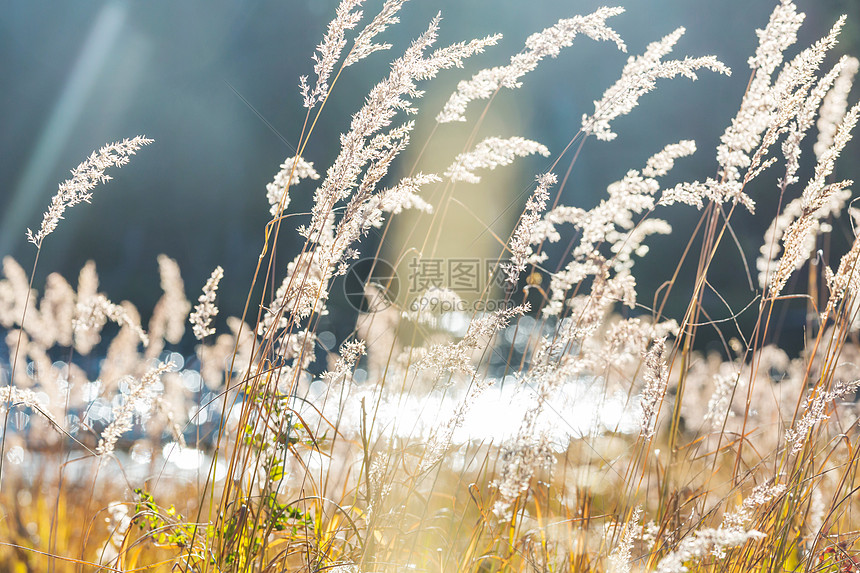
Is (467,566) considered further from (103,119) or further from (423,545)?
(103,119)

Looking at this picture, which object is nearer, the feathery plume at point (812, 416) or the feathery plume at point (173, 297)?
the feathery plume at point (812, 416)

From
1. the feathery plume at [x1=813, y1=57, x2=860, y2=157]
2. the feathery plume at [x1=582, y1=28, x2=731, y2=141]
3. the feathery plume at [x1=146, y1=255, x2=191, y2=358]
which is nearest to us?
the feathery plume at [x1=582, y1=28, x2=731, y2=141]

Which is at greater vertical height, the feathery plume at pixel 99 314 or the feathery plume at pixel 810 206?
the feathery plume at pixel 810 206

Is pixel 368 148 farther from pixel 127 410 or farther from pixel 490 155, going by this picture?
pixel 127 410

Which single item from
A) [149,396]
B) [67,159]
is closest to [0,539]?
[149,396]

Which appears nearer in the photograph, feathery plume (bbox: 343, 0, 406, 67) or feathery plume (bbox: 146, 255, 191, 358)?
feathery plume (bbox: 343, 0, 406, 67)

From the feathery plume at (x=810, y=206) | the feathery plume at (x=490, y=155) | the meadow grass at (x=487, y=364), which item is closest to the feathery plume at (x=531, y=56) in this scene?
the meadow grass at (x=487, y=364)

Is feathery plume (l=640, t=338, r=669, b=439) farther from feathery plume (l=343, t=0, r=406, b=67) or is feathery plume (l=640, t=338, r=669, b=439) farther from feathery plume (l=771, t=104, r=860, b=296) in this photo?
feathery plume (l=343, t=0, r=406, b=67)

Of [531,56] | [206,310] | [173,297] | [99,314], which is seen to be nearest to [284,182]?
[206,310]

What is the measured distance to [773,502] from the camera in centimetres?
117

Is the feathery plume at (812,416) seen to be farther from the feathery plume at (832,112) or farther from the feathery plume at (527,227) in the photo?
the feathery plume at (832,112)

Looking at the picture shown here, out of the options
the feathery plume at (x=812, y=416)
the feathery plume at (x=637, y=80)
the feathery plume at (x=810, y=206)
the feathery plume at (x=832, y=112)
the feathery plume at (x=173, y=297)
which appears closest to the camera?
the feathery plume at (x=812, y=416)

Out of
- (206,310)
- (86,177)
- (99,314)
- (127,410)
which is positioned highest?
(86,177)

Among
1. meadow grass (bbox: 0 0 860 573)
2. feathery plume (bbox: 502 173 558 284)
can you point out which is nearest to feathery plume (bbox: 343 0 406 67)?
meadow grass (bbox: 0 0 860 573)
